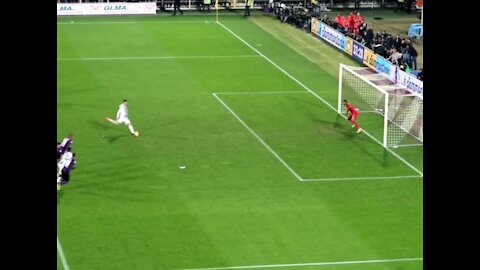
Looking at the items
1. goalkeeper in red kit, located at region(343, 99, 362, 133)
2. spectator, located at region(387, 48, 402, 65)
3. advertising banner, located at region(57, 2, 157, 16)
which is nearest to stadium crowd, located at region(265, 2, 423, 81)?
spectator, located at region(387, 48, 402, 65)

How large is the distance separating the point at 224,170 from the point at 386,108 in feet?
22.2

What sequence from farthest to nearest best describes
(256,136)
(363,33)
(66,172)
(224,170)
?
(363,33) < (256,136) < (224,170) < (66,172)

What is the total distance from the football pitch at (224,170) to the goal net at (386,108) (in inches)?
14.5

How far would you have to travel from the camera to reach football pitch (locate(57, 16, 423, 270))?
23906 mm

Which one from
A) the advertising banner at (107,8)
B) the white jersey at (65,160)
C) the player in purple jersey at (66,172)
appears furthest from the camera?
the advertising banner at (107,8)

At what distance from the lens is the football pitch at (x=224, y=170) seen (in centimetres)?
2391

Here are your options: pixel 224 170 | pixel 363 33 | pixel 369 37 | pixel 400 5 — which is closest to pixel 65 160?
pixel 224 170

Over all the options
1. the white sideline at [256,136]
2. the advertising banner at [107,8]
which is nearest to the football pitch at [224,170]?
the white sideline at [256,136]

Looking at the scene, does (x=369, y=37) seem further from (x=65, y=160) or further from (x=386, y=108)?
(x=65, y=160)

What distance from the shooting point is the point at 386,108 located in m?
34.2

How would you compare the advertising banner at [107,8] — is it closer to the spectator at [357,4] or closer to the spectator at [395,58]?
the spectator at [357,4]

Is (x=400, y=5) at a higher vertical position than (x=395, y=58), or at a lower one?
higher
